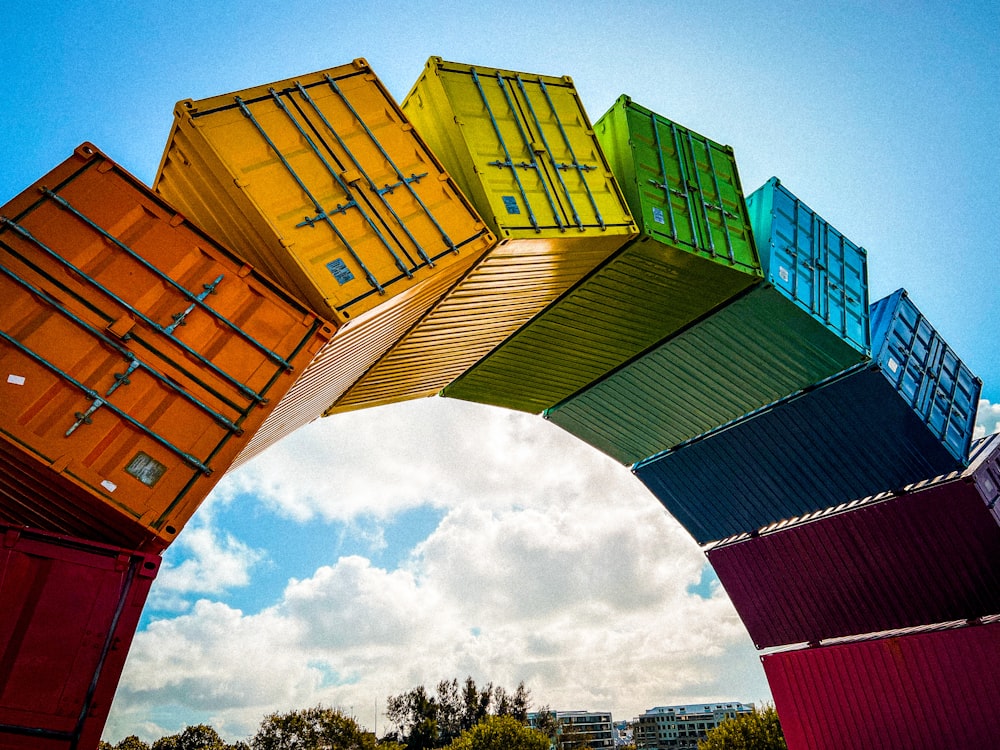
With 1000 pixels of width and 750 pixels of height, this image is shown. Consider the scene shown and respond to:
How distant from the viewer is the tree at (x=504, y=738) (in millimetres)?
42969

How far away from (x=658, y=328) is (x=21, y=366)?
11.2 m

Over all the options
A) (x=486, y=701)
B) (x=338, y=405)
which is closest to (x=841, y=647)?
(x=338, y=405)

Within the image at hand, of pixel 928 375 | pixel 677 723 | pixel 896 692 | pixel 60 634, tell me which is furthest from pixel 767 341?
pixel 677 723

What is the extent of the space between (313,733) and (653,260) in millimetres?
44797

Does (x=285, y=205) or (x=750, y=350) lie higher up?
(x=750, y=350)

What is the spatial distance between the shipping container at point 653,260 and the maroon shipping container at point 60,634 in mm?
8798

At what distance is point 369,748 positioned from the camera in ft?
148

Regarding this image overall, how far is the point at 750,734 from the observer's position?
3441cm

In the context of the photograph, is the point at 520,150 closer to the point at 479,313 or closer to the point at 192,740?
the point at 479,313

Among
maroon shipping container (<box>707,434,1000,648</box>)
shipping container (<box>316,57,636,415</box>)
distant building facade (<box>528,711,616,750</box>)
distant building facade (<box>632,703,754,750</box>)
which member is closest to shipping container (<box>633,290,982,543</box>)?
maroon shipping container (<box>707,434,1000,648</box>)

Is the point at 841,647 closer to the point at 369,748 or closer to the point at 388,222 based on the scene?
the point at 388,222

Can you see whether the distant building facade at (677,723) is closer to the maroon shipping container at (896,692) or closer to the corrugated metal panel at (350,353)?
the maroon shipping container at (896,692)

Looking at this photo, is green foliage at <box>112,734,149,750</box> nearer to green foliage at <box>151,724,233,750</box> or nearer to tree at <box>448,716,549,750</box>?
green foliage at <box>151,724,233,750</box>

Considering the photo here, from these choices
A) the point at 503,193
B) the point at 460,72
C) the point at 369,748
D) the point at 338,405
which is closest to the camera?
the point at 503,193
